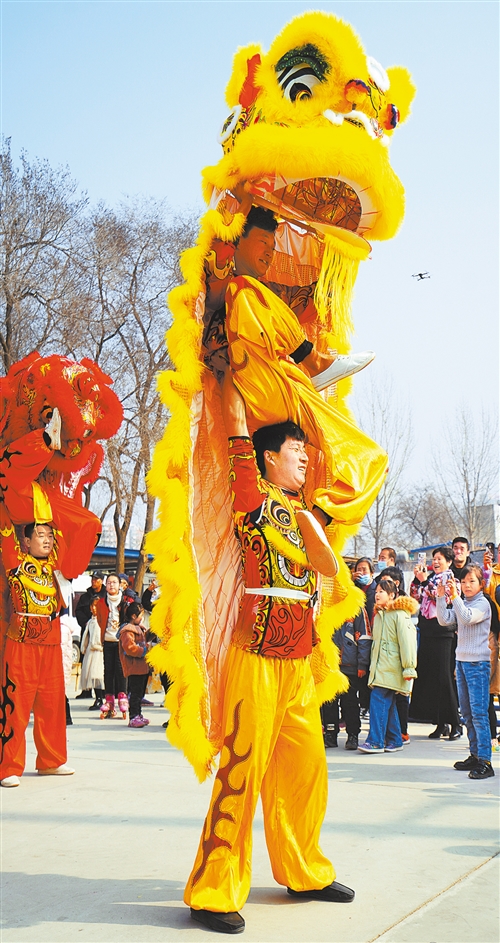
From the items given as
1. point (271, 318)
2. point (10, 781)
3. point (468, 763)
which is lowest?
point (10, 781)

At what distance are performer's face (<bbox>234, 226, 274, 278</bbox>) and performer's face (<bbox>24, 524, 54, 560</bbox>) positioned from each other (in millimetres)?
2973

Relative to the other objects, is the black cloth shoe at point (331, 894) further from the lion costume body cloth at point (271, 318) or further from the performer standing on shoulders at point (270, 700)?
the lion costume body cloth at point (271, 318)

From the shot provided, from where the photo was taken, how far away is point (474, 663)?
18.5ft

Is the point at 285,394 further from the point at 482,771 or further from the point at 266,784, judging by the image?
the point at 482,771

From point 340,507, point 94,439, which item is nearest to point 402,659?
point 94,439

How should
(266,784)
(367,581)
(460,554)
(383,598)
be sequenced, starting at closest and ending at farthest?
(266,784), (460,554), (383,598), (367,581)

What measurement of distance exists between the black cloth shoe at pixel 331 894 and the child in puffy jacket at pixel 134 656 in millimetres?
5139

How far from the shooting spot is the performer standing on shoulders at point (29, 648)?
5.54m

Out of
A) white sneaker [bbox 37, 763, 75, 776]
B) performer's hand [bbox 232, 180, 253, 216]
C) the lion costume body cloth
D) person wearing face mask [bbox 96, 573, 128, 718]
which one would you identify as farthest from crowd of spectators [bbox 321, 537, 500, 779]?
performer's hand [bbox 232, 180, 253, 216]

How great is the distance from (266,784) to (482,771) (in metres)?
3.00

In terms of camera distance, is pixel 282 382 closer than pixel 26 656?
Yes

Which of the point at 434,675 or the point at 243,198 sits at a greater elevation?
the point at 243,198

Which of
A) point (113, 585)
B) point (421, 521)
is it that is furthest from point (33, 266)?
point (421, 521)

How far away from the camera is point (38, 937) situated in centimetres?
286
